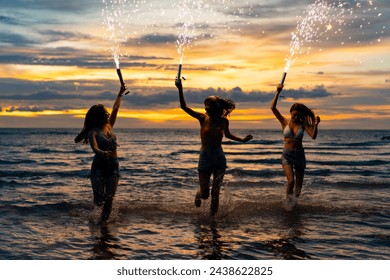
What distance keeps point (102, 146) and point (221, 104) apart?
2233 millimetres

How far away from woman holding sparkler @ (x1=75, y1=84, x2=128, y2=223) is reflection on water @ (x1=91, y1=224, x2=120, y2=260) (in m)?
0.57

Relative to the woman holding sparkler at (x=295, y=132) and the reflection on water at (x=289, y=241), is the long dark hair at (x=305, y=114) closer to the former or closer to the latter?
the woman holding sparkler at (x=295, y=132)

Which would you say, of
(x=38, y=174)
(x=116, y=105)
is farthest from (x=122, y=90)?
(x=38, y=174)

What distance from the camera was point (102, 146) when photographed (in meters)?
7.69

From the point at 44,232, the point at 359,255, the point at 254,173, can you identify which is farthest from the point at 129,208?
the point at 254,173

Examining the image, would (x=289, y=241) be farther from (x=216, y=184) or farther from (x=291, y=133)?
(x=291, y=133)

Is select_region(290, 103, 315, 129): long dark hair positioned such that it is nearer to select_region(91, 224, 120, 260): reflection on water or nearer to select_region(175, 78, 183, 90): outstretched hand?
select_region(175, 78, 183, 90): outstretched hand

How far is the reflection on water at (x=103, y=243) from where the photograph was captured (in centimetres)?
700

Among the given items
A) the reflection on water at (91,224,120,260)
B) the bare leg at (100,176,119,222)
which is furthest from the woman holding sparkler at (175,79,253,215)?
the reflection on water at (91,224,120,260)

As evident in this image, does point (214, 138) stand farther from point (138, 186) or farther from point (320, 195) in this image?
point (138, 186)

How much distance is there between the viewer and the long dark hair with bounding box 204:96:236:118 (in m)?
8.32

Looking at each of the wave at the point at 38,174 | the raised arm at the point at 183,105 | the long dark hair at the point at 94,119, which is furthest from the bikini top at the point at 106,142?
the wave at the point at 38,174
